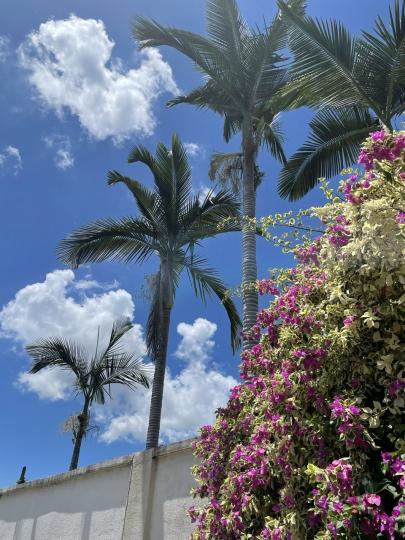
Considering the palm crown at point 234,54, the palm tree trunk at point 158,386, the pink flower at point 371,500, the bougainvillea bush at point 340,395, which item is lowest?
the pink flower at point 371,500

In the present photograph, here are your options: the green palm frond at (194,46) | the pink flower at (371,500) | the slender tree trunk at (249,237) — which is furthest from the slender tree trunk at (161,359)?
the pink flower at (371,500)

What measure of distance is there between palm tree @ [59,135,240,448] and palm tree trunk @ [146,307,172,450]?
0.03 m

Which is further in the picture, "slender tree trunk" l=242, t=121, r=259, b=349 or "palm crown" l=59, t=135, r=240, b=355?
"palm crown" l=59, t=135, r=240, b=355

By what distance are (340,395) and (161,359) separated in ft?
24.4

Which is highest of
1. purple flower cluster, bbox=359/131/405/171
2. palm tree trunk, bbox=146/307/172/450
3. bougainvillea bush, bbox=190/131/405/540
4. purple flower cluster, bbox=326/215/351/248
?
palm tree trunk, bbox=146/307/172/450

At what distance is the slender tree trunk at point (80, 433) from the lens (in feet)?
44.7

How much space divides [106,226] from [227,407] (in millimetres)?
7219

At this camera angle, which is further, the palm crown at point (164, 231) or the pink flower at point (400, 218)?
the palm crown at point (164, 231)

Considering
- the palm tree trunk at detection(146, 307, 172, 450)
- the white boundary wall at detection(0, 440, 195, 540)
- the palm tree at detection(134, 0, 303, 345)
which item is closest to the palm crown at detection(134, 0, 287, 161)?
the palm tree at detection(134, 0, 303, 345)

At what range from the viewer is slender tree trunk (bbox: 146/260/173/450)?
980 centimetres

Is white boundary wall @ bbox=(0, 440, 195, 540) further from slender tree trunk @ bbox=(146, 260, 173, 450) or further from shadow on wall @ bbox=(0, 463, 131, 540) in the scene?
slender tree trunk @ bbox=(146, 260, 173, 450)

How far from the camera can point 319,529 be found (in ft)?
10.7

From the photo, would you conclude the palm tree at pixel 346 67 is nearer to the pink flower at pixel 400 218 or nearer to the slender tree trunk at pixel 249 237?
the slender tree trunk at pixel 249 237

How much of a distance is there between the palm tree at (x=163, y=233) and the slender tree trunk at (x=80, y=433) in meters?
4.72
